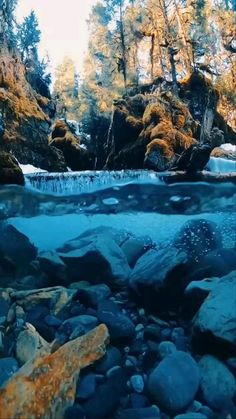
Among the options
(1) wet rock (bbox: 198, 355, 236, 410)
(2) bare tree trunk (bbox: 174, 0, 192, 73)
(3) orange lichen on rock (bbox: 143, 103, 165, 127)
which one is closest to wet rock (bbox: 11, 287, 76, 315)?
(1) wet rock (bbox: 198, 355, 236, 410)

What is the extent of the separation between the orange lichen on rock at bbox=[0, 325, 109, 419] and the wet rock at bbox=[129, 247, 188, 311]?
30.2 inches

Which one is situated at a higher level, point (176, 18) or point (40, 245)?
point (176, 18)

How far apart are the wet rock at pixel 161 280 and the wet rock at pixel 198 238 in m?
0.56

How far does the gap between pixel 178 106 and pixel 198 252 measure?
13.0 m

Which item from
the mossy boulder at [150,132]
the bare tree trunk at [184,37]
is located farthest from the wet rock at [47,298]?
the bare tree trunk at [184,37]

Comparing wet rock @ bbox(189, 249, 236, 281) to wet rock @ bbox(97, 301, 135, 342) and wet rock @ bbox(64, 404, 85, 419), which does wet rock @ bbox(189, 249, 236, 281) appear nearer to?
wet rock @ bbox(97, 301, 135, 342)

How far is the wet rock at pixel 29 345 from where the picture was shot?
6.84 ft

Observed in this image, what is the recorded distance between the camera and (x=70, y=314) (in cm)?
267

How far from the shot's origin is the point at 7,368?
200 cm

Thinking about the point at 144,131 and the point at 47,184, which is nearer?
the point at 47,184

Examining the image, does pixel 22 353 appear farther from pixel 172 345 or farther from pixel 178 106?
pixel 178 106

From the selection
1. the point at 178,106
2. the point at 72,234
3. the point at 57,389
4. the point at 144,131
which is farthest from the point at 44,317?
the point at 178,106

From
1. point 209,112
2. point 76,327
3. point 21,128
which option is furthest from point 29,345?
point 209,112

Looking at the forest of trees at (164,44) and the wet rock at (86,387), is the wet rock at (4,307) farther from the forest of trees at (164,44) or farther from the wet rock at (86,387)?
the forest of trees at (164,44)
